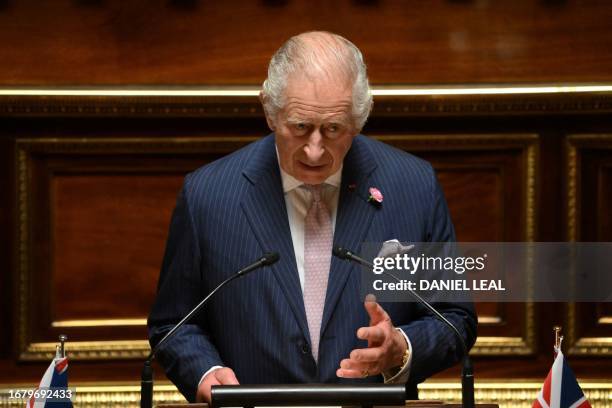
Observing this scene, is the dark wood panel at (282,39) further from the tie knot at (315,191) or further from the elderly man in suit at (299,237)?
the tie knot at (315,191)

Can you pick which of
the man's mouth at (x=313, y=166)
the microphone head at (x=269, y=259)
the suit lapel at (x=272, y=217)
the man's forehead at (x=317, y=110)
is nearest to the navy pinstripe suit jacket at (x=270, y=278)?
the suit lapel at (x=272, y=217)

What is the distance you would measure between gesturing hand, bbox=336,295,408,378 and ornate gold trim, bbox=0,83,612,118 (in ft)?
5.35

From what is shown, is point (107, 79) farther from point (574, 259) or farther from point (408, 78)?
point (574, 259)

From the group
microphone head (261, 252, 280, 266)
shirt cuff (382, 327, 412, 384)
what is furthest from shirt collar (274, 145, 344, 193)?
microphone head (261, 252, 280, 266)

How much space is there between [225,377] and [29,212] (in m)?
1.67

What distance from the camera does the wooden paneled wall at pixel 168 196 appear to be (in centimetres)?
380

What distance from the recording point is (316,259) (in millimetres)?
2586

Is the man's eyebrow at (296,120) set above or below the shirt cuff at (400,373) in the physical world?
above

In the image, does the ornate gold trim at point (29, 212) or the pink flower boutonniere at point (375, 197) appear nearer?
the pink flower boutonniere at point (375, 197)

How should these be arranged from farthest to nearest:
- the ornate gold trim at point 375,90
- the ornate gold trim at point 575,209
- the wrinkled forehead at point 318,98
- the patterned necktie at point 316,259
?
the ornate gold trim at point 575,209, the ornate gold trim at point 375,90, the patterned necktie at point 316,259, the wrinkled forehead at point 318,98

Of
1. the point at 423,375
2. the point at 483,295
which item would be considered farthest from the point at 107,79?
the point at 423,375

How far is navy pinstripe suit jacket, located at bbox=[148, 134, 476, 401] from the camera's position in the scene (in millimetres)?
2521

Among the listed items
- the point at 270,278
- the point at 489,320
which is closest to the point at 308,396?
the point at 270,278

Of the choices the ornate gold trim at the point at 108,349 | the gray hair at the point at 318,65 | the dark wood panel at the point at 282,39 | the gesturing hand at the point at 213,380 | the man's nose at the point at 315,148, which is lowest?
the ornate gold trim at the point at 108,349
